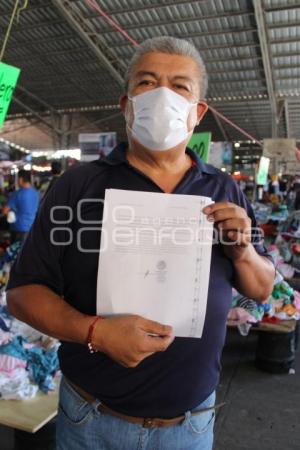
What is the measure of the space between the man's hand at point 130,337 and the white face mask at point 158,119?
18.5 inches

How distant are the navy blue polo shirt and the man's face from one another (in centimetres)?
21

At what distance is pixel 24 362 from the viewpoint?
2453 mm

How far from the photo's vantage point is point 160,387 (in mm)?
1098

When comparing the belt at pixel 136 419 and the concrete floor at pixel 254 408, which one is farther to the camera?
the concrete floor at pixel 254 408

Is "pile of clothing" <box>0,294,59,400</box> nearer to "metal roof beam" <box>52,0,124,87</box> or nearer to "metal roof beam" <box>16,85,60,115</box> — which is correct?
"metal roof beam" <box>52,0,124,87</box>

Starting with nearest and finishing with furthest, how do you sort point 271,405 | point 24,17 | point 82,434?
1. point 82,434
2. point 271,405
3. point 24,17

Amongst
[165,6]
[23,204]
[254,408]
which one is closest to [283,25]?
[165,6]

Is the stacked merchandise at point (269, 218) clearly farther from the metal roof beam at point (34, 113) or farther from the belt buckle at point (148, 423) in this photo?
the belt buckle at point (148, 423)

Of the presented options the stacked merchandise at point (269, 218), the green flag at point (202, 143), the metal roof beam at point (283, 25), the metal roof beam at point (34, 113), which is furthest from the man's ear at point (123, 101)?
the metal roof beam at point (34, 113)

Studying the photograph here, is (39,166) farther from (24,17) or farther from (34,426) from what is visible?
(34,426)

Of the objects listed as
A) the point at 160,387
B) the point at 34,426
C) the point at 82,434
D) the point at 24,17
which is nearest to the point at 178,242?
the point at 160,387

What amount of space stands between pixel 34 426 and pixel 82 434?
38.9 inches

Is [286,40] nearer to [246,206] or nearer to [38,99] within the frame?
[38,99]

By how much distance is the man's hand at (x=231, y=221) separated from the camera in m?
1.00
